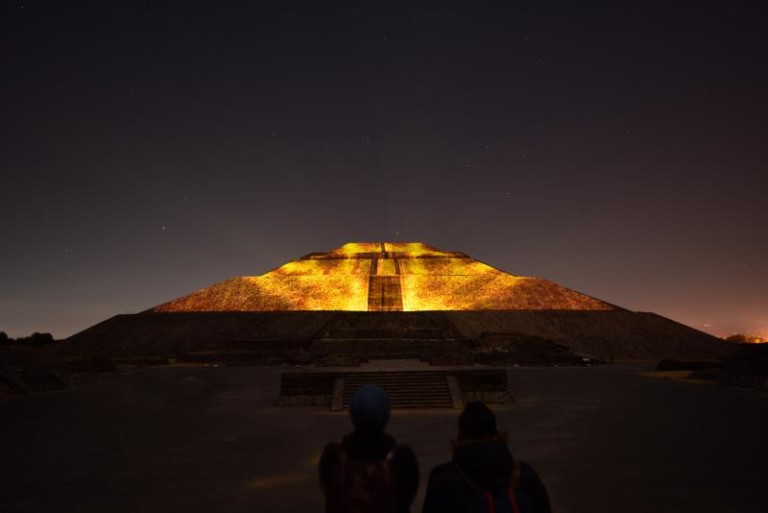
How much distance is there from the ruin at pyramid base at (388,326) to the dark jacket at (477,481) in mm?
28368

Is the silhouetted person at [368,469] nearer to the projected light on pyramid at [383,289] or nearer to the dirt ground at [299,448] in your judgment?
the dirt ground at [299,448]

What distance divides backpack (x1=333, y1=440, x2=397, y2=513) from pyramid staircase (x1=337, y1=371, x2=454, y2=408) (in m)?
15.7

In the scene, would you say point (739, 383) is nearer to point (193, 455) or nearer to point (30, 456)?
point (193, 455)

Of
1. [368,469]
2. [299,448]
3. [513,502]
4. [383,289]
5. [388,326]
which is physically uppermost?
[383,289]

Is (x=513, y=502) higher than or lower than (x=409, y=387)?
lower

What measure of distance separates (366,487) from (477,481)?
1.90 feet

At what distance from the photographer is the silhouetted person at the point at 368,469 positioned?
2.88m

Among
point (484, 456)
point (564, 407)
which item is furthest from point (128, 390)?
point (484, 456)

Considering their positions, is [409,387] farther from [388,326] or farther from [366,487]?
[388,326]

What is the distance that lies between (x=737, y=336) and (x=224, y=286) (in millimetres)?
65696

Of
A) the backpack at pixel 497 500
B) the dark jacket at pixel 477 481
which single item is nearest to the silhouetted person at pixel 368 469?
the dark jacket at pixel 477 481

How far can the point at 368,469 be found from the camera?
9.54 feet

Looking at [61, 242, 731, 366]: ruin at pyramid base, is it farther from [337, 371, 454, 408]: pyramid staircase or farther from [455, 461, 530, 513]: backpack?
[455, 461, 530, 513]: backpack

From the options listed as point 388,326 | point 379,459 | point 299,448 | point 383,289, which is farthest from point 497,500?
point 383,289
